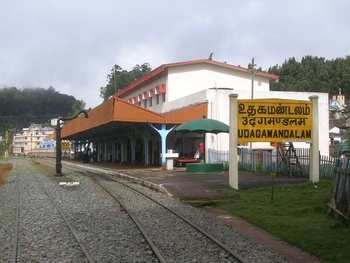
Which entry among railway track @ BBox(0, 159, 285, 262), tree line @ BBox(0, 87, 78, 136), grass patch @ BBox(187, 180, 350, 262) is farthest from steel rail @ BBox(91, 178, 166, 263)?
tree line @ BBox(0, 87, 78, 136)

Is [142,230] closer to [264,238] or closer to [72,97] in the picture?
[264,238]

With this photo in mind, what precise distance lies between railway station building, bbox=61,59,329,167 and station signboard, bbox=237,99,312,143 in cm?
1026

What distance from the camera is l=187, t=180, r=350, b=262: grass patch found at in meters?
7.74

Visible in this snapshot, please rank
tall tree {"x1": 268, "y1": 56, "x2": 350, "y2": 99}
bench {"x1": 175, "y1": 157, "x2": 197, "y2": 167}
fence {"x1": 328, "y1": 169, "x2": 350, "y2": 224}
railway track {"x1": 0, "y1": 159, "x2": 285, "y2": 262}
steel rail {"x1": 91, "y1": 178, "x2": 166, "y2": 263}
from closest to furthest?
steel rail {"x1": 91, "y1": 178, "x2": 166, "y2": 263}, railway track {"x1": 0, "y1": 159, "x2": 285, "y2": 262}, fence {"x1": 328, "y1": 169, "x2": 350, "y2": 224}, bench {"x1": 175, "y1": 157, "x2": 197, "y2": 167}, tall tree {"x1": 268, "y1": 56, "x2": 350, "y2": 99}

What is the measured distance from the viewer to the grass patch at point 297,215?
A: 7.74m

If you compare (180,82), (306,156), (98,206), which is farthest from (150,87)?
(98,206)

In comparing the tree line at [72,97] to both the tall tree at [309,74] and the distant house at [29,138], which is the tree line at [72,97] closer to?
the tall tree at [309,74]

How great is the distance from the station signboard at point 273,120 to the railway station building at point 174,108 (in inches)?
404

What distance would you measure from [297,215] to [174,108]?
84.0ft

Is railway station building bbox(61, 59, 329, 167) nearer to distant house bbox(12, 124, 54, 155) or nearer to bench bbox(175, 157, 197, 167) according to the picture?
bench bbox(175, 157, 197, 167)

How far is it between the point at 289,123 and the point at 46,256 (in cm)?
1140

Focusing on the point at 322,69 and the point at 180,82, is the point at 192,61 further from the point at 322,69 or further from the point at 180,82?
the point at 322,69

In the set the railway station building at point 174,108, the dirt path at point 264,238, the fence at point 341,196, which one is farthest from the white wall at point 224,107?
the fence at point 341,196

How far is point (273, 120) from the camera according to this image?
16.4 m
